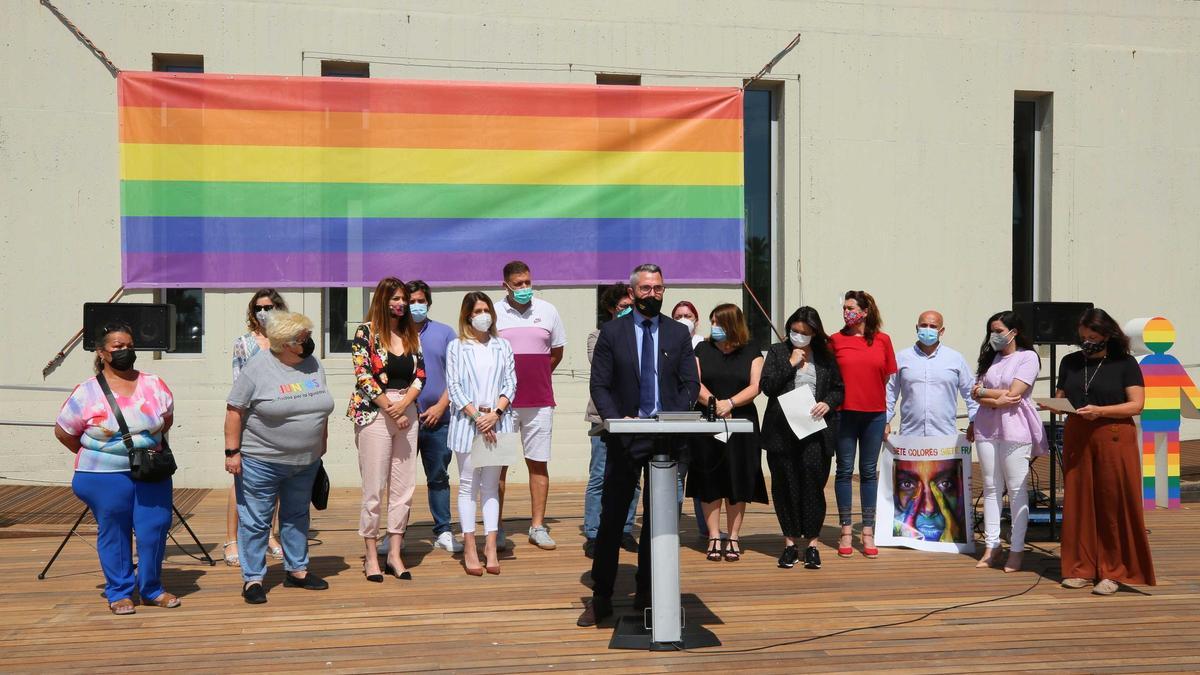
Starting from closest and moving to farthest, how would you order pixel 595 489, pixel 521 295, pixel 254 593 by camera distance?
pixel 254 593, pixel 521 295, pixel 595 489

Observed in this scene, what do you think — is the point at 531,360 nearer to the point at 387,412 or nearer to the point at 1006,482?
the point at 387,412

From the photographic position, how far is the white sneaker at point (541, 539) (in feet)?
24.1

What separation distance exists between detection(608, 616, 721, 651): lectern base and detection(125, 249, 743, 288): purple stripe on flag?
5.16m

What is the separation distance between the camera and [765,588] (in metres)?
6.32

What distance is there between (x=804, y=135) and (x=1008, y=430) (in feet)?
16.1

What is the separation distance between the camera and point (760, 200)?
1133cm

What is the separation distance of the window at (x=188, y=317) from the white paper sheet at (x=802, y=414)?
5.85 metres

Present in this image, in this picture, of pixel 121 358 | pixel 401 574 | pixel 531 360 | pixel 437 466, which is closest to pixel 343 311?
pixel 437 466

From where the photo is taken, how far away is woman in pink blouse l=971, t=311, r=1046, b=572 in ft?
22.5

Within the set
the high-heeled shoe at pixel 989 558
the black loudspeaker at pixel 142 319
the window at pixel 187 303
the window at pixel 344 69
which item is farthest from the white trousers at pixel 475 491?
the window at pixel 344 69

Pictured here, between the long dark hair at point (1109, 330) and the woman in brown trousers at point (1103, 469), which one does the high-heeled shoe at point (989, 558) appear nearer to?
the woman in brown trousers at point (1103, 469)

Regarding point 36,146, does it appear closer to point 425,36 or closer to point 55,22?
point 55,22

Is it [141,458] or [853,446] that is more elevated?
[141,458]

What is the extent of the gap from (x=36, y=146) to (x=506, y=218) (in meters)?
4.11
